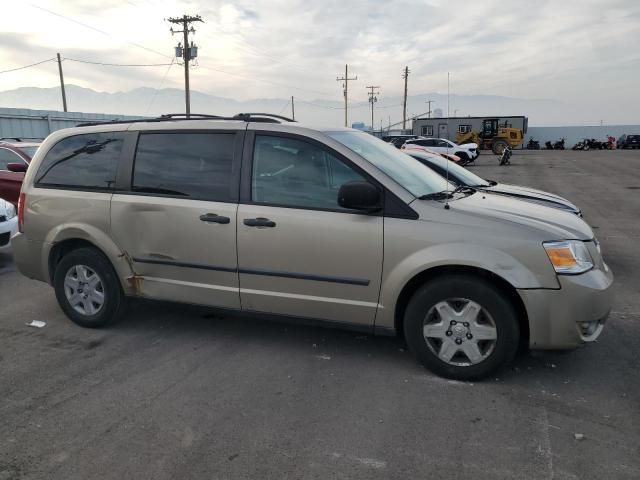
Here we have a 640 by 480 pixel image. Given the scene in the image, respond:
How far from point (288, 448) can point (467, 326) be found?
1436mm

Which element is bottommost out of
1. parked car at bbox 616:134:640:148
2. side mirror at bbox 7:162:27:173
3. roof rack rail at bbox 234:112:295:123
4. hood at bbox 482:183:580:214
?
hood at bbox 482:183:580:214

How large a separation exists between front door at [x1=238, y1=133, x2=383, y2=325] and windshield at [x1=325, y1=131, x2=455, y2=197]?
27cm

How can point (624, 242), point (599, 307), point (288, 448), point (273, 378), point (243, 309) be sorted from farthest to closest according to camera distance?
point (624, 242)
point (243, 309)
point (273, 378)
point (599, 307)
point (288, 448)

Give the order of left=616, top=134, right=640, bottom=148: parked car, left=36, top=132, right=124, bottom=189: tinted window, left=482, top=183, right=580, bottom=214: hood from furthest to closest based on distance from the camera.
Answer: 1. left=616, top=134, right=640, bottom=148: parked car
2. left=482, top=183, right=580, bottom=214: hood
3. left=36, top=132, right=124, bottom=189: tinted window

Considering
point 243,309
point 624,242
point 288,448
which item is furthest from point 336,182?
point 624,242

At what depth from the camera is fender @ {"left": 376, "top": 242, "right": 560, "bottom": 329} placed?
10.6 ft

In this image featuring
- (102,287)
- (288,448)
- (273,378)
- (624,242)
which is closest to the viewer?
(288,448)

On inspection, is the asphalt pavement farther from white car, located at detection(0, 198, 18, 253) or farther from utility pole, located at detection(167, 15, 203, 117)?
utility pole, located at detection(167, 15, 203, 117)

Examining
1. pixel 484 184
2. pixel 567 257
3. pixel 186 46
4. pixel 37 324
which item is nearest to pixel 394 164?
pixel 567 257

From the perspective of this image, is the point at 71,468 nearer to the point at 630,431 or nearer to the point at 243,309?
the point at 243,309

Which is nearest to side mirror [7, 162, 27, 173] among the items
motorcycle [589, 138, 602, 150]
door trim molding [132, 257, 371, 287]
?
door trim molding [132, 257, 371, 287]

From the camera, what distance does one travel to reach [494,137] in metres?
43.1

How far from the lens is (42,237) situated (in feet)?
15.1

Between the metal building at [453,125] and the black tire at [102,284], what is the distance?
46.8 metres
